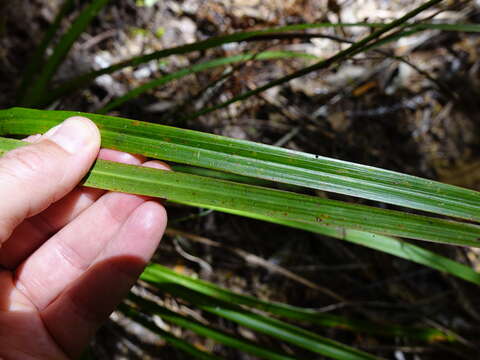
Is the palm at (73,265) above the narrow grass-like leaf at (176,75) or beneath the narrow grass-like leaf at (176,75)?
beneath

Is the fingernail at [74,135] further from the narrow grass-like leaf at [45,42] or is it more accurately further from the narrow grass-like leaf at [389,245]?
the narrow grass-like leaf at [45,42]

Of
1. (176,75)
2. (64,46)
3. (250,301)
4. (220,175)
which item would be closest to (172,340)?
(250,301)

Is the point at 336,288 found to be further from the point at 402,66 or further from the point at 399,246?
the point at 402,66

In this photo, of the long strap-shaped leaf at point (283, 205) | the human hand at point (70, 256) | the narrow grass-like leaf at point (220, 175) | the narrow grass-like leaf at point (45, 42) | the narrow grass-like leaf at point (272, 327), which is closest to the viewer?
the long strap-shaped leaf at point (283, 205)

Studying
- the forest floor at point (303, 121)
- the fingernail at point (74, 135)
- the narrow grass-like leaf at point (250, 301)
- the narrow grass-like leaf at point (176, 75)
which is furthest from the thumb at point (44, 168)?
the forest floor at point (303, 121)

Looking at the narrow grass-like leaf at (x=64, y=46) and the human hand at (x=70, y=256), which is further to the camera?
the narrow grass-like leaf at (x=64, y=46)

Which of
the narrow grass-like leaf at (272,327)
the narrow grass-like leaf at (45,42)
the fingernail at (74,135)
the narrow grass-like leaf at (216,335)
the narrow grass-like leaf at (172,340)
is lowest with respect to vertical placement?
the narrow grass-like leaf at (172,340)

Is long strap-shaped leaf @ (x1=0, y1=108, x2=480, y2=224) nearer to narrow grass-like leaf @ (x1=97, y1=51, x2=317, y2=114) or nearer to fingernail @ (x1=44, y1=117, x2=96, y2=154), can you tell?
fingernail @ (x1=44, y1=117, x2=96, y2=154)
